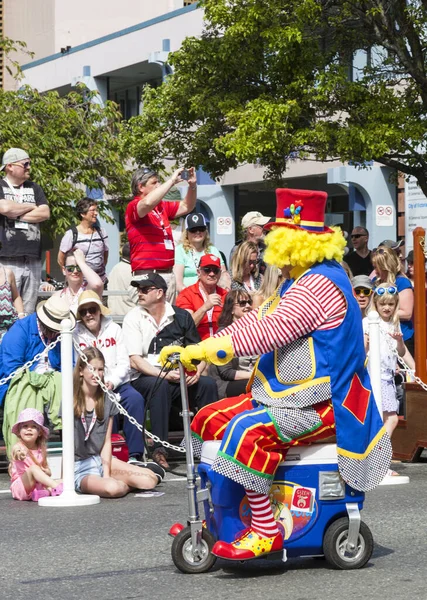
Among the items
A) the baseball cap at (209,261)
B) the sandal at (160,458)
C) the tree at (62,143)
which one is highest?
the tree at (62,143)

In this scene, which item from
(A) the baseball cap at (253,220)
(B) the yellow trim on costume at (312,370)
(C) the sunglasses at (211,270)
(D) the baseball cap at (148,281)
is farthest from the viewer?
(A) the baseball cap at (253,220)

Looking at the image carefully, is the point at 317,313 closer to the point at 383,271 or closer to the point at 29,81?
the point at 383,271

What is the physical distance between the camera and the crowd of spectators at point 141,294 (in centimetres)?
1004

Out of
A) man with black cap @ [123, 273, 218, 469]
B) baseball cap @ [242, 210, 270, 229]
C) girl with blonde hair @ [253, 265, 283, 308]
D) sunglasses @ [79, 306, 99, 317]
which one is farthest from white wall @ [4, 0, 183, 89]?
sunglasses @ [79, 306, 99, 317]

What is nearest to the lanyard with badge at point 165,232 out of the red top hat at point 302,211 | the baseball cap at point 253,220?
the baseball cap at point 253,220

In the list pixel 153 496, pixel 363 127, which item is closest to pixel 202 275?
pixel 153 496

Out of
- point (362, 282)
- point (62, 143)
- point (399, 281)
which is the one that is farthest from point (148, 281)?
point (62, 143)

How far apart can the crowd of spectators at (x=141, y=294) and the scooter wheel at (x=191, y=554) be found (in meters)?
3.03

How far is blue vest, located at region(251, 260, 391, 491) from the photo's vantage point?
6.09 meters

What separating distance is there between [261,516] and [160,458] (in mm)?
4280

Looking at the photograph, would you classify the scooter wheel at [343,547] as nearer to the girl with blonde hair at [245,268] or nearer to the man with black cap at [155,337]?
the man with black cap at [155,337]

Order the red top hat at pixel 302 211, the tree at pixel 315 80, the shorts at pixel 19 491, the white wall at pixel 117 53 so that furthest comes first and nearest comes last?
the white wall at pixel 117 53 → the tree at pixel 315 80 → the shorts at pixel 19 491 → the red top hat at pixel 302 211

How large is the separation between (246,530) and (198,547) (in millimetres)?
273

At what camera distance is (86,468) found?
917 centimetres
